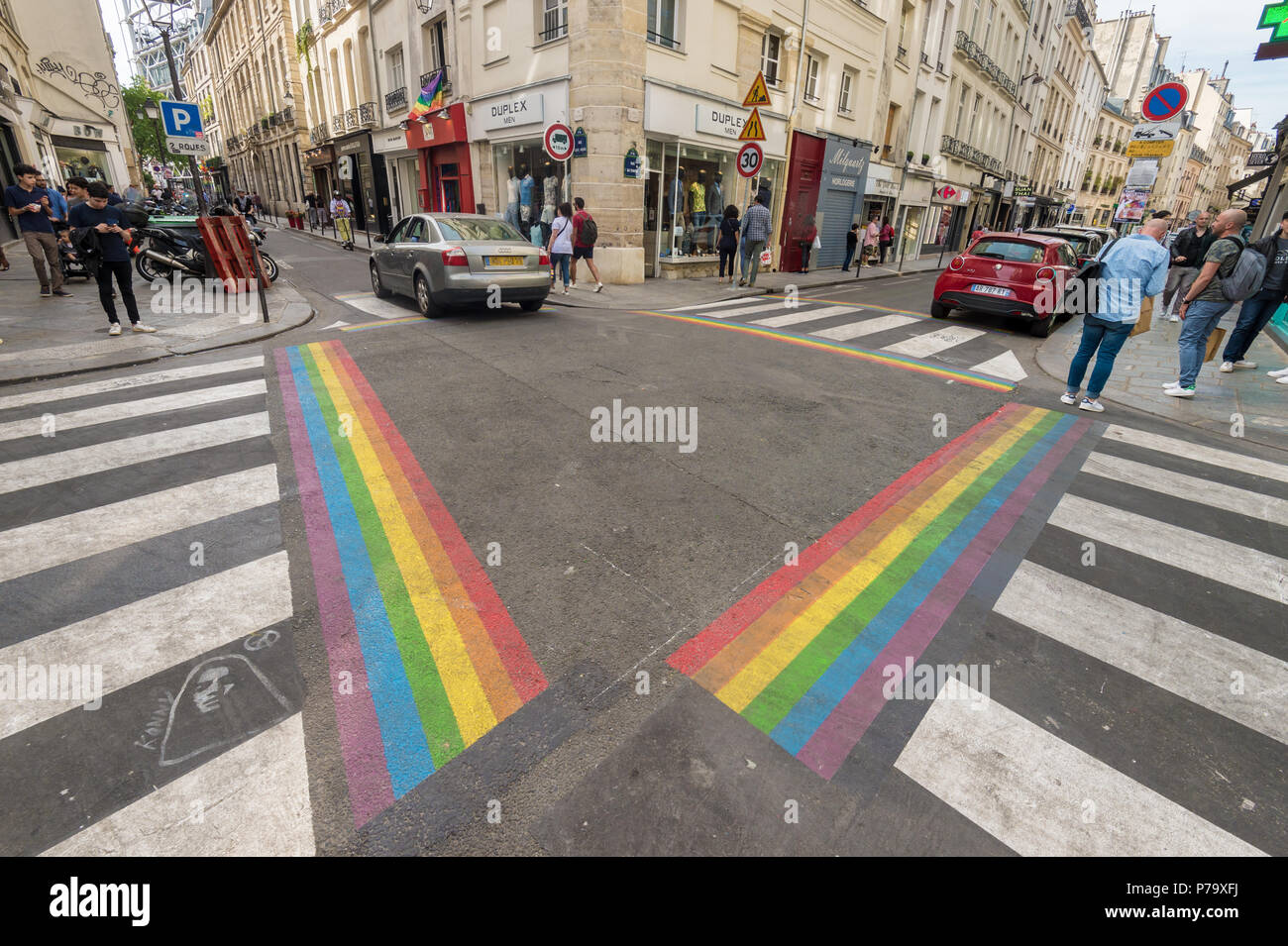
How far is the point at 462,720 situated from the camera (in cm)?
222

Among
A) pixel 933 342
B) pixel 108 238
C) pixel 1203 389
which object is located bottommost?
pixel 1203 389

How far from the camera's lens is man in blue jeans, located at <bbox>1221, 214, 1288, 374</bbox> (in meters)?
6.93

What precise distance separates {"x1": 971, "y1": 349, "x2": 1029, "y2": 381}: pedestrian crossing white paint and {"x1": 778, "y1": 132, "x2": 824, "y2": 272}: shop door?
11.7m

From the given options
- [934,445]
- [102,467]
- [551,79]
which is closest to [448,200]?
[551,79]

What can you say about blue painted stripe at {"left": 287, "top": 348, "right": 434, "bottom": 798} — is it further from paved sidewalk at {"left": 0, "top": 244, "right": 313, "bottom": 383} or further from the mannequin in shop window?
the mannequin in shop window

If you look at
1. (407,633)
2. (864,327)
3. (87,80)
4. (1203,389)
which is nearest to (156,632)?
(407,633)

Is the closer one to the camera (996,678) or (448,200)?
(996,678)

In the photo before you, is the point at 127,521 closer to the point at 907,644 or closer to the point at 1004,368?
the point at 907,644

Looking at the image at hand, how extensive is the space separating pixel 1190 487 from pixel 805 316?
7.22m

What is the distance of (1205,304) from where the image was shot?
6.60 m

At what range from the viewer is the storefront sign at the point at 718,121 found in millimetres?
15359

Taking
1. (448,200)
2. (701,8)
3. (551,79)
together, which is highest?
(701,8)

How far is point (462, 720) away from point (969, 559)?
9.68 ft
